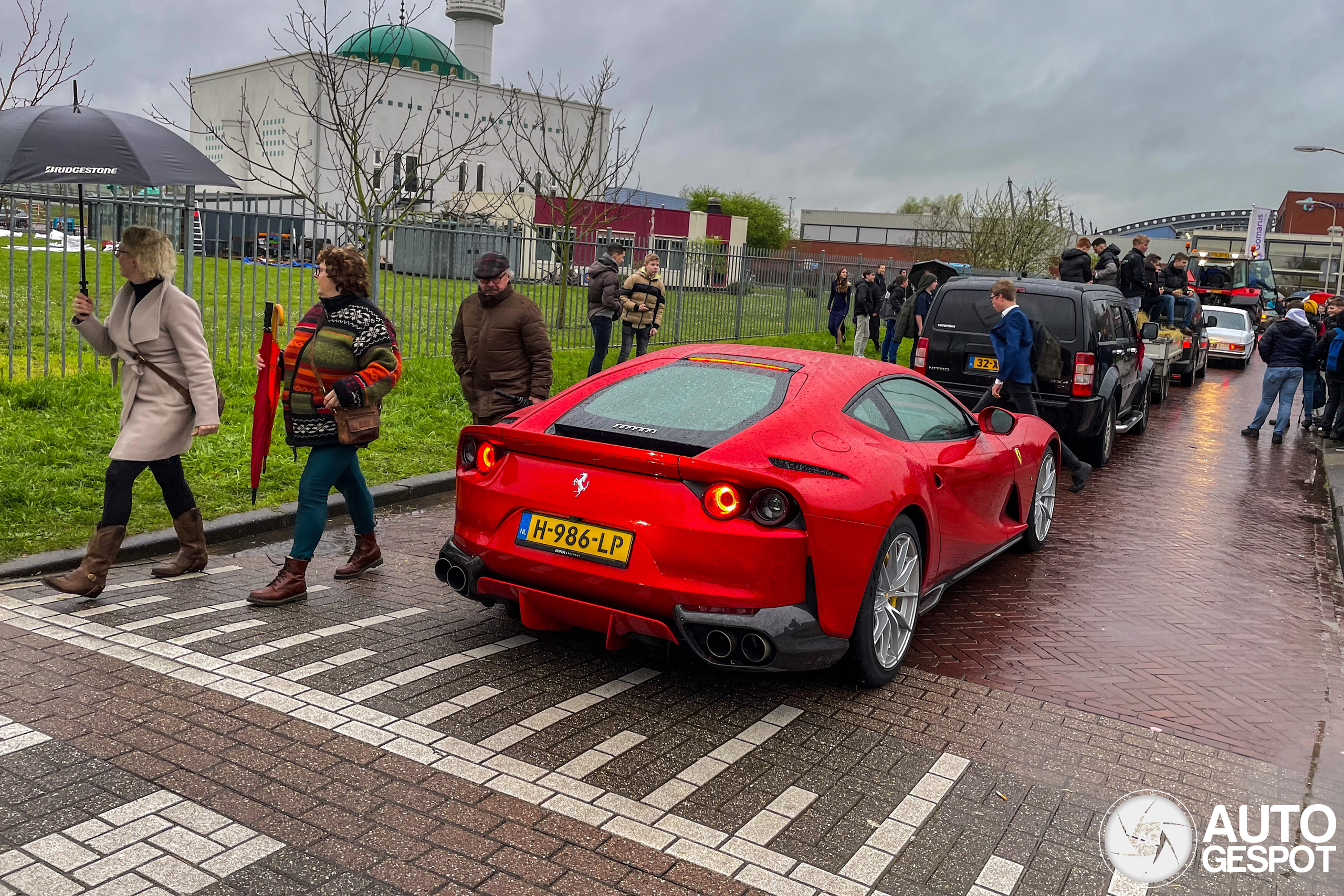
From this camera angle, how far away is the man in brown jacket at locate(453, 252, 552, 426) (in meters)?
7.18

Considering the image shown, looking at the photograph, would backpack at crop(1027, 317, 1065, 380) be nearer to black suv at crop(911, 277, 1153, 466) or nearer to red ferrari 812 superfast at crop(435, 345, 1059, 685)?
black suv at crop(911, 277, 1153, 466)

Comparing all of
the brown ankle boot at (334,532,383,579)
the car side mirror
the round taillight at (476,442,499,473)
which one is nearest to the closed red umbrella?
the brown ankle boot at (334,532,383,579)

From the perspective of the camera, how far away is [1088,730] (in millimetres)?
4652

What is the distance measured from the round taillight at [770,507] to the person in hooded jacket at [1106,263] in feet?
51.8

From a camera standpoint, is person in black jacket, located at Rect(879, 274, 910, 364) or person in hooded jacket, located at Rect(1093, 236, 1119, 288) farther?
person in black jacket, located at Rect(879, 274, 910, 364)

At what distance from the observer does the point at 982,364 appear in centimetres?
1143

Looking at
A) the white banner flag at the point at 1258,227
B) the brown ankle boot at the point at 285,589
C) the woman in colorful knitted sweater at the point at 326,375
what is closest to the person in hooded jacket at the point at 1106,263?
the woman in colorful knitted sweater at the point at 326,375

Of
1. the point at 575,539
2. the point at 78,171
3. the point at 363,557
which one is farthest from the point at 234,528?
the point at 575,539

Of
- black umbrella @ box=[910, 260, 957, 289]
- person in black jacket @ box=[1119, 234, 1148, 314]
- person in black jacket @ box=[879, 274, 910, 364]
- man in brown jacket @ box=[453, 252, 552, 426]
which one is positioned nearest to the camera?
man in brown jacket @ box=[453, 252, 552, 426]

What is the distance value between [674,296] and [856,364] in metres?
13.8

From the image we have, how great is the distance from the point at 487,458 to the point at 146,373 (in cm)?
202

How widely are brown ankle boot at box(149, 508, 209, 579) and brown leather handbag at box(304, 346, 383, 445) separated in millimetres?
1043

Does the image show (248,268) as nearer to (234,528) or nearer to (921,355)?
(234,528)

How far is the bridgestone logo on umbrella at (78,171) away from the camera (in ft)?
18.9
